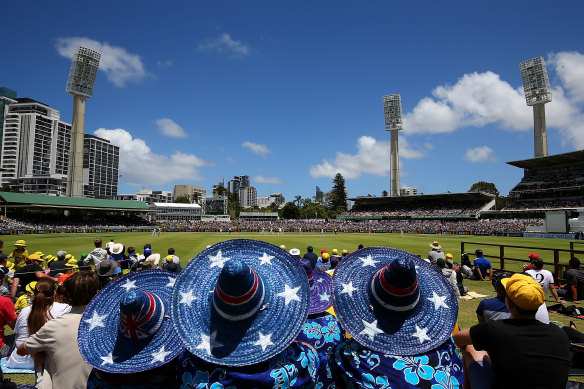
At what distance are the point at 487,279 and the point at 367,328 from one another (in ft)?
43.0

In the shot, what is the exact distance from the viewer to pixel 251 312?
1929mm

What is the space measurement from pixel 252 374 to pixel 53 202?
66.0 m

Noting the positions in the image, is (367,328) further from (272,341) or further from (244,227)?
(244,227)

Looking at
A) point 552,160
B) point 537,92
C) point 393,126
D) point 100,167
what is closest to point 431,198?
point 393,126

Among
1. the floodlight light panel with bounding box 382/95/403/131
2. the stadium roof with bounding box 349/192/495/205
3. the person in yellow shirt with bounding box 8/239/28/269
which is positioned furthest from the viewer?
the floodlight light panel with bounding box 382/95/403/131

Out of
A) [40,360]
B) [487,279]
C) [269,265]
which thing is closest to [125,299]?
[269,265]

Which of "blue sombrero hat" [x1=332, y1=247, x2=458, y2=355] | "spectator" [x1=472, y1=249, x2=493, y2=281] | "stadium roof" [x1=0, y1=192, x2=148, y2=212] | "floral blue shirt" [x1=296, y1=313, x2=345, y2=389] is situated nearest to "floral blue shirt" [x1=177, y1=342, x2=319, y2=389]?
"blue sombrero hat" [x1=332, y1=247, x2=458, y2=355]

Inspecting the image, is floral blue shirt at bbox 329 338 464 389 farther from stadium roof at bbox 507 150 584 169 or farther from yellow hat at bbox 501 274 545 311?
stadium roof at bbox 507 150 584 169

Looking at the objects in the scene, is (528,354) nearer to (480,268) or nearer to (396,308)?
(396,308)

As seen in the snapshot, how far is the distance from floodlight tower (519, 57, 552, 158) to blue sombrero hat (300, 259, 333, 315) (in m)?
78.8

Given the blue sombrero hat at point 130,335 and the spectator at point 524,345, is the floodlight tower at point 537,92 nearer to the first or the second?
the spectator at point 524,345

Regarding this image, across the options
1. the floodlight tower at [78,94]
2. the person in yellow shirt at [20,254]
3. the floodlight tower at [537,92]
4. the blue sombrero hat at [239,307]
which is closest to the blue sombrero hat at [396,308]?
the blue sombrero hat at [239,307]

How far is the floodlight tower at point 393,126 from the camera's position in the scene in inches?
3083

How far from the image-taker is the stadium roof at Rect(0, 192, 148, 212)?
51719mm
